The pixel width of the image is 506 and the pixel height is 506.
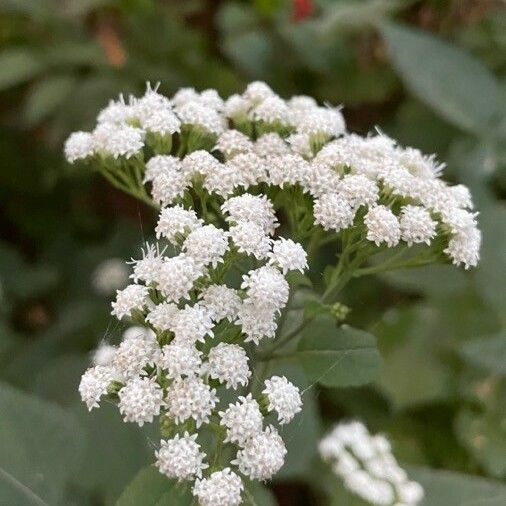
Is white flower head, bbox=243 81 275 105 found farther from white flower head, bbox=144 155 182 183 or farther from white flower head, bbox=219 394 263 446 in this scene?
white flower head, bbox=219 394 263 446

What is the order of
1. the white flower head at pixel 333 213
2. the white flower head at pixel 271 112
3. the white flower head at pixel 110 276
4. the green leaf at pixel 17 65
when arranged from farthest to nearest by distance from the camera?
the white flower head at pixel 110 276 → the green leaf at pixel 17 65 → the white flower head at pixel 271 112 → the white flower head at pixel 333 213

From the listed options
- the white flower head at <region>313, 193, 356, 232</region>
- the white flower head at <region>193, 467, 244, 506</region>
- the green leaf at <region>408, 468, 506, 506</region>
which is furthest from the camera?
the green leaf at <region>408, 468, 506, 506</region>

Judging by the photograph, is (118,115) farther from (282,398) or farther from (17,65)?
(17,65)

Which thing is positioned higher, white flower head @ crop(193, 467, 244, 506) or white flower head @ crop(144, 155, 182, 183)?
white flower head @ crop(144, 155, 182, 183)

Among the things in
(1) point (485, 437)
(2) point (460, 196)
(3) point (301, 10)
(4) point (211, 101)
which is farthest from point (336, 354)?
(3) point (301, 10)

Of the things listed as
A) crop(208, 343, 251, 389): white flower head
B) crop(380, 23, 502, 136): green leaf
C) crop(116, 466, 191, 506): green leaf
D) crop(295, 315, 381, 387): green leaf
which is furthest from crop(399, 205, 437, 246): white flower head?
crop(380, 23, 502, 136): green leaf

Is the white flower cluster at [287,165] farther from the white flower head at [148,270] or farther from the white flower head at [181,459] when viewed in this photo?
the white flower head at [181,459]

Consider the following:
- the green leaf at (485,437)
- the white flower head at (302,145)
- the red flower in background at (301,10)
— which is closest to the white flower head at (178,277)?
the white flower head at (302,145)
